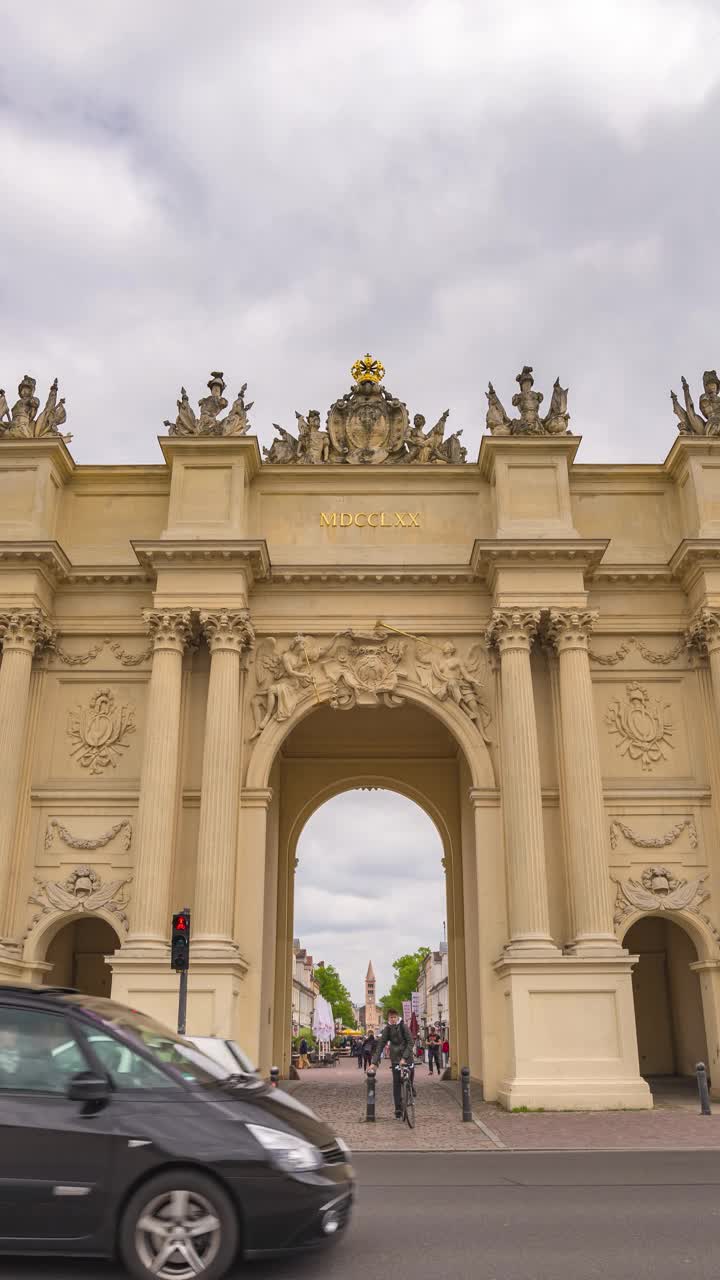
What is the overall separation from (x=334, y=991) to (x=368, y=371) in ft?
400

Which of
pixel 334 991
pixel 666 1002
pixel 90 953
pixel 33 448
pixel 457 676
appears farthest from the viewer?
pixel 334 991

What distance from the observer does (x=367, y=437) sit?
27766 millimetres

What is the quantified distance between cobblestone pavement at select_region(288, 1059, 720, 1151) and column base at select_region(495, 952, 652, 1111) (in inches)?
16.6

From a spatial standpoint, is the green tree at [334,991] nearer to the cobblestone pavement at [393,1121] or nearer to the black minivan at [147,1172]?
the cobblestone pavement at [393,1121]

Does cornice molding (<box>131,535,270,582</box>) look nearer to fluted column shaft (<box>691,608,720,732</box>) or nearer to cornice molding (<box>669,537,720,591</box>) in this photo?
cornice molding (<box>669,537,720,591</box>)

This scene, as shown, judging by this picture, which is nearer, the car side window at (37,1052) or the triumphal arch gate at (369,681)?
the car side window at (37,1052)

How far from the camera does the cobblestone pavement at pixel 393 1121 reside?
15.5 m

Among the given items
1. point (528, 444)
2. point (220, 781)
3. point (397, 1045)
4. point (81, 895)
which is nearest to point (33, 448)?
point (220, 781)

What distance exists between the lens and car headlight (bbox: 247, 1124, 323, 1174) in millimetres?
6660

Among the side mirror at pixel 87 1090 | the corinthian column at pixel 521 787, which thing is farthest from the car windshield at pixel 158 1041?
the corinthian column at pixel 521 787

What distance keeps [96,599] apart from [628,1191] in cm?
1963

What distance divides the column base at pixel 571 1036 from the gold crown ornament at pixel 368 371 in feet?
48.9

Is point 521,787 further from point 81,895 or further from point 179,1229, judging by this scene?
point 179,1229

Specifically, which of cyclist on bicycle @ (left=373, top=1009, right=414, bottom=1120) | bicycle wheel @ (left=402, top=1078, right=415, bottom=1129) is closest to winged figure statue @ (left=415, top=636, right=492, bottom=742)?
cyclist on bicycle @ (left=373, top=1009, right=414, bottom=1120)
